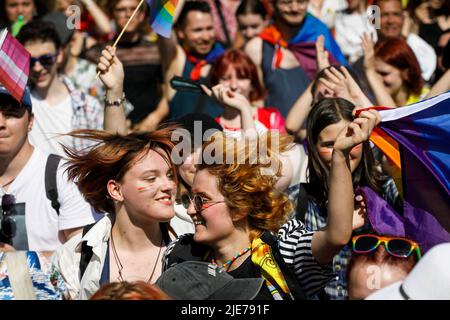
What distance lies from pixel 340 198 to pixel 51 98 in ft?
11.5

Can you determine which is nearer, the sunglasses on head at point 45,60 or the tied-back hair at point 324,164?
the tied-back hair at point 324,164

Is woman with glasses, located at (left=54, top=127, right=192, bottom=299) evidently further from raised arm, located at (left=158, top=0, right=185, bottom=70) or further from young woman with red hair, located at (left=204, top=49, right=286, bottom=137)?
raised arm, located at (left=158, top=0, right=185, bottom=70)

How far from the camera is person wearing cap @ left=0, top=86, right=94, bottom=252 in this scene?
5.38 m

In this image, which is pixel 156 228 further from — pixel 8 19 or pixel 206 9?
pixel 8 19

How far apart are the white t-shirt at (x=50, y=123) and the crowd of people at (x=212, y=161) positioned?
0.01 meters

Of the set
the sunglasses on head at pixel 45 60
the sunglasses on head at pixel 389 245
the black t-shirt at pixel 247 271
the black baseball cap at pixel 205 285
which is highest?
the sunglasses on head at pixel 45 60

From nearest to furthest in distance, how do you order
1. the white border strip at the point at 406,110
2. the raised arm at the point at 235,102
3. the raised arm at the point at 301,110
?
the white border strip at the point at 406,110, the raised arm at the point at 235,102, the raised arm at the point at 301,110

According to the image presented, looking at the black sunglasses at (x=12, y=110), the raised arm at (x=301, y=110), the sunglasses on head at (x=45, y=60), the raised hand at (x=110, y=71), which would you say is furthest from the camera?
the sunglasses on head at (x=45, y=60)

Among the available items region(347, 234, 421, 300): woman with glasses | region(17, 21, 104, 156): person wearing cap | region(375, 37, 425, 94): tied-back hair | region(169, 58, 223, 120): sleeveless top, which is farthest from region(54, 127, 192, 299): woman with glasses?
region(375, 37, 425, 94): tied-back hair

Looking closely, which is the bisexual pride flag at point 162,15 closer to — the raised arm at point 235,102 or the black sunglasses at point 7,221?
the raised arm at point 235,102

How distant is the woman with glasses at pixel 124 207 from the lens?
475 centimetres

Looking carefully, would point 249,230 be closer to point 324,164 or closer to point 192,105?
point 324,164

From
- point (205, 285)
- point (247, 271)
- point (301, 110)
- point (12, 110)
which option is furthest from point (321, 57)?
point (205, 285)

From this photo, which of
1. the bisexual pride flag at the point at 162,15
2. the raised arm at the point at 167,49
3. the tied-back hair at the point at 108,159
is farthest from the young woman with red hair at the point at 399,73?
the tied-back hair at the point at 108,159
